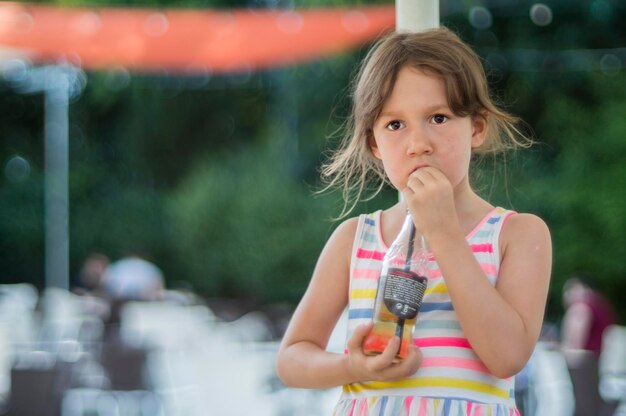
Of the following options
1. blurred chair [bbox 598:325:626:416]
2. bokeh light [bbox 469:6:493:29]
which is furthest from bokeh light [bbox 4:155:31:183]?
blurred chair [bbox 598:325:626:416]

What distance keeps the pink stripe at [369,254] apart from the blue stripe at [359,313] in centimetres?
7

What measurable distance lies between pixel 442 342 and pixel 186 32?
285 inches

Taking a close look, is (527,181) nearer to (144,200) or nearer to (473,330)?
(144,200)

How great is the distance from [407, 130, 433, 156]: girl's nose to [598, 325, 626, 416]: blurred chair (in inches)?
165

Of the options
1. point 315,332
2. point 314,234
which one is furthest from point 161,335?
point 315,332

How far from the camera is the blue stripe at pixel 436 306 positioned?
47.2 inches

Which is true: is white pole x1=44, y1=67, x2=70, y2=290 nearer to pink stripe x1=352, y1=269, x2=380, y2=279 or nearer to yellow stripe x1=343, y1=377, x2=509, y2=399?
pink stripe x1=352, y1=269, x2=380, y2=279

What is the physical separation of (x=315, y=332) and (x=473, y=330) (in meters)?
0.25

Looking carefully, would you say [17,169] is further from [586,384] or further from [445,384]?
[445,384]

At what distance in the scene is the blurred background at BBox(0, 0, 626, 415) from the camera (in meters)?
5.50

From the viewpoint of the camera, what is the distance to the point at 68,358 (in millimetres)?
5977

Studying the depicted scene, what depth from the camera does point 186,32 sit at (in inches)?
321

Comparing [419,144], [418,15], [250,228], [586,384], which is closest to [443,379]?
[419,144]

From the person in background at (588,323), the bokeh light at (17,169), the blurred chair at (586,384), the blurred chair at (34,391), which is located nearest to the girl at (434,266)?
the blurred chair at (586,384)
